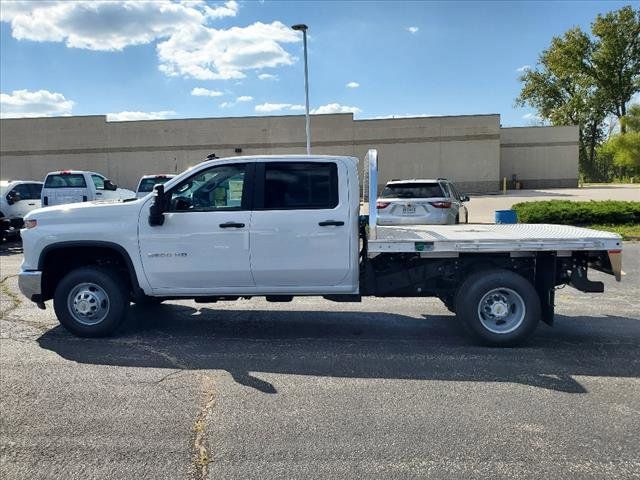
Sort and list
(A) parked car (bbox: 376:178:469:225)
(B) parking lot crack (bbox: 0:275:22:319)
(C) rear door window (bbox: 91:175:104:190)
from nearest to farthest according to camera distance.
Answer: (B) parking lot crack (bbox: 0:275:22:319) < (A) parked car (bbox: 376:178:469:225) < (C) rear door window (bbox: 91:175:104:190)

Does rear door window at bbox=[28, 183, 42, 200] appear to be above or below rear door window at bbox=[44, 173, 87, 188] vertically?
below

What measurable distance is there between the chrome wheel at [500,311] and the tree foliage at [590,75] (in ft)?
188

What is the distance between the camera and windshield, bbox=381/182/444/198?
11945mm

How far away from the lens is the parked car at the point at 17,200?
50.9 ft

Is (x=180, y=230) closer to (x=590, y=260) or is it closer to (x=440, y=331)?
(x=440, y=331)

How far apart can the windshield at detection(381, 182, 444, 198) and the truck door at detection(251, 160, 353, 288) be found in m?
6.38

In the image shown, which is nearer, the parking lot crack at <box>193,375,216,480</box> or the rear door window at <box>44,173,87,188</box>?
the parking lot crack at <box>193,375,216,480</box>

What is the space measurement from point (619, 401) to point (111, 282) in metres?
5.00

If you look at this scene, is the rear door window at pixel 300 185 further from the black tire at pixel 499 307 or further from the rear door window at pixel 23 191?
the rear door window at pixel 23 191

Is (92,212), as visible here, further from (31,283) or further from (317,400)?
(317,400)

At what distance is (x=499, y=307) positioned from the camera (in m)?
5.68

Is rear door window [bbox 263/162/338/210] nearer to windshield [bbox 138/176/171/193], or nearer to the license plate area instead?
the license plate area

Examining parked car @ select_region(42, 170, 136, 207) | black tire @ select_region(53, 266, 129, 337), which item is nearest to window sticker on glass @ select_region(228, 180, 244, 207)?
black tire @ select_region(53, 266, 129, 337)

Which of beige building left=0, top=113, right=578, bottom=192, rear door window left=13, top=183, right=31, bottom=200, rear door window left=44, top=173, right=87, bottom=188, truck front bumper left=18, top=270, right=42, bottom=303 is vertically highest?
beige building left=0, top=113, right=578, bottom=192
